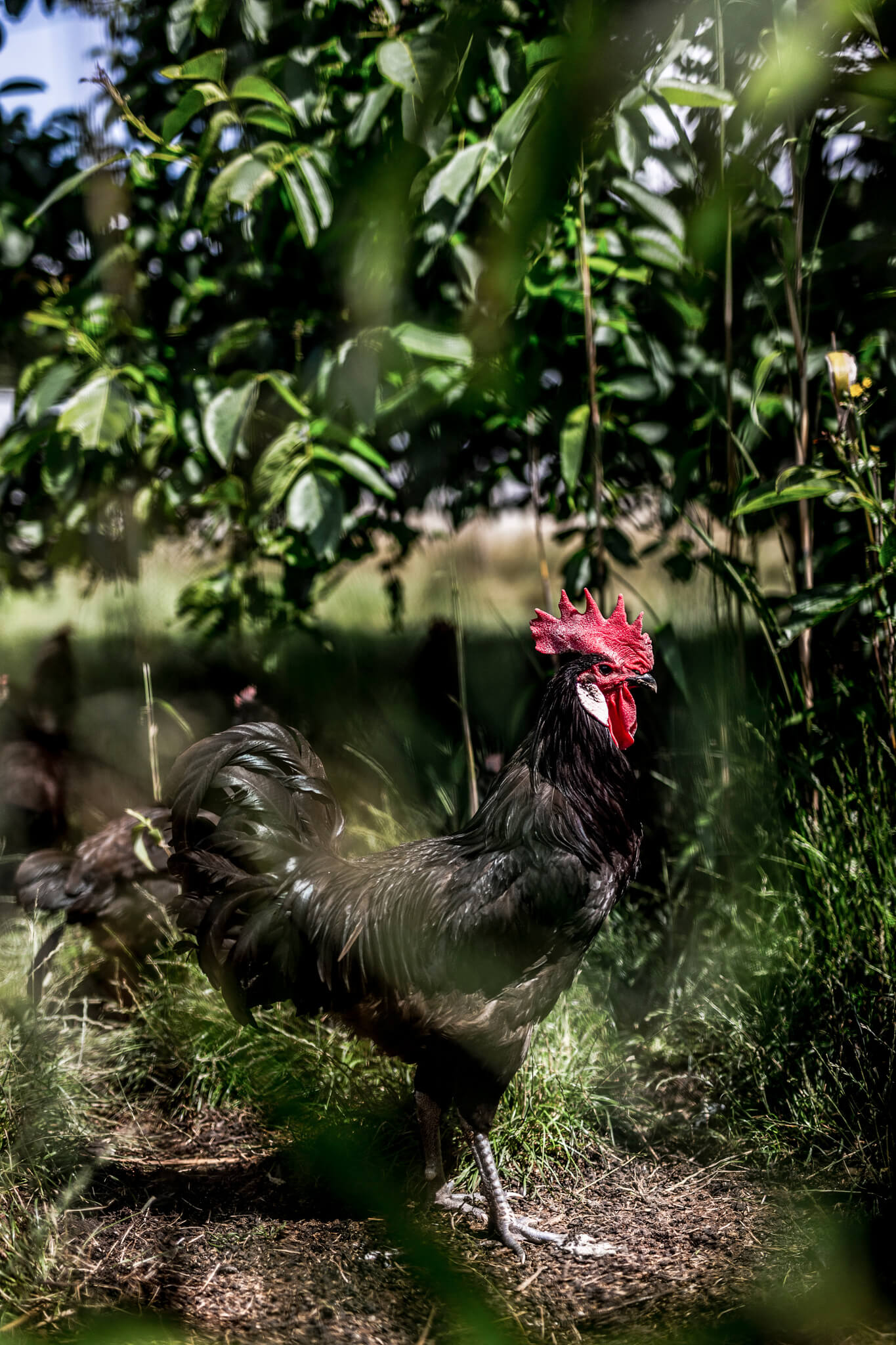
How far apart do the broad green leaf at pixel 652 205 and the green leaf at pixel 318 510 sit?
95 centimetres

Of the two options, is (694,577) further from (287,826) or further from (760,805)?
(287,826)

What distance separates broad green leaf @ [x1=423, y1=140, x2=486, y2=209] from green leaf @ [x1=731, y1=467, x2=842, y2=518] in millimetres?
853

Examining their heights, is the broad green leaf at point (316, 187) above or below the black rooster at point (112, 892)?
above

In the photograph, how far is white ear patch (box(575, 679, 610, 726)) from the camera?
1.96 meters

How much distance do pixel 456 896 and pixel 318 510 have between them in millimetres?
1004

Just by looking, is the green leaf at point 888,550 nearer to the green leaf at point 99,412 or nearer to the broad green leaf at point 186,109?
the broad green leaf at point 186,109

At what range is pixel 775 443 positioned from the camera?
8.84 feet

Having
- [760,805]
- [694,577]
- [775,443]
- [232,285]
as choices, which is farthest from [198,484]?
[760,805]

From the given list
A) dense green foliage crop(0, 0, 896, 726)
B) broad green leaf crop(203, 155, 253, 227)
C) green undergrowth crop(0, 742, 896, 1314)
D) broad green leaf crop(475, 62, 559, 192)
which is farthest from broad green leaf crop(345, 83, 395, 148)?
green undergrowth crop(0, 742, 896, 1314)

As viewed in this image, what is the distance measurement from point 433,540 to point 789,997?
5.13 feet

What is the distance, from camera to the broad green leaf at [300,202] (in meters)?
2.07

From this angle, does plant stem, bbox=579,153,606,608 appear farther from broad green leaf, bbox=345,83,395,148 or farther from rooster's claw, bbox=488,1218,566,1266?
rooster's claw, bbox=488,1218,566,1266

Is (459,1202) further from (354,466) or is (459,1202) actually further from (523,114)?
(523,114)

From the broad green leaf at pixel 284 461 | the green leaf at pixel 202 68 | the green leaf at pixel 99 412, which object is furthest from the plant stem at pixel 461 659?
the green leaf at pixel 202 68
